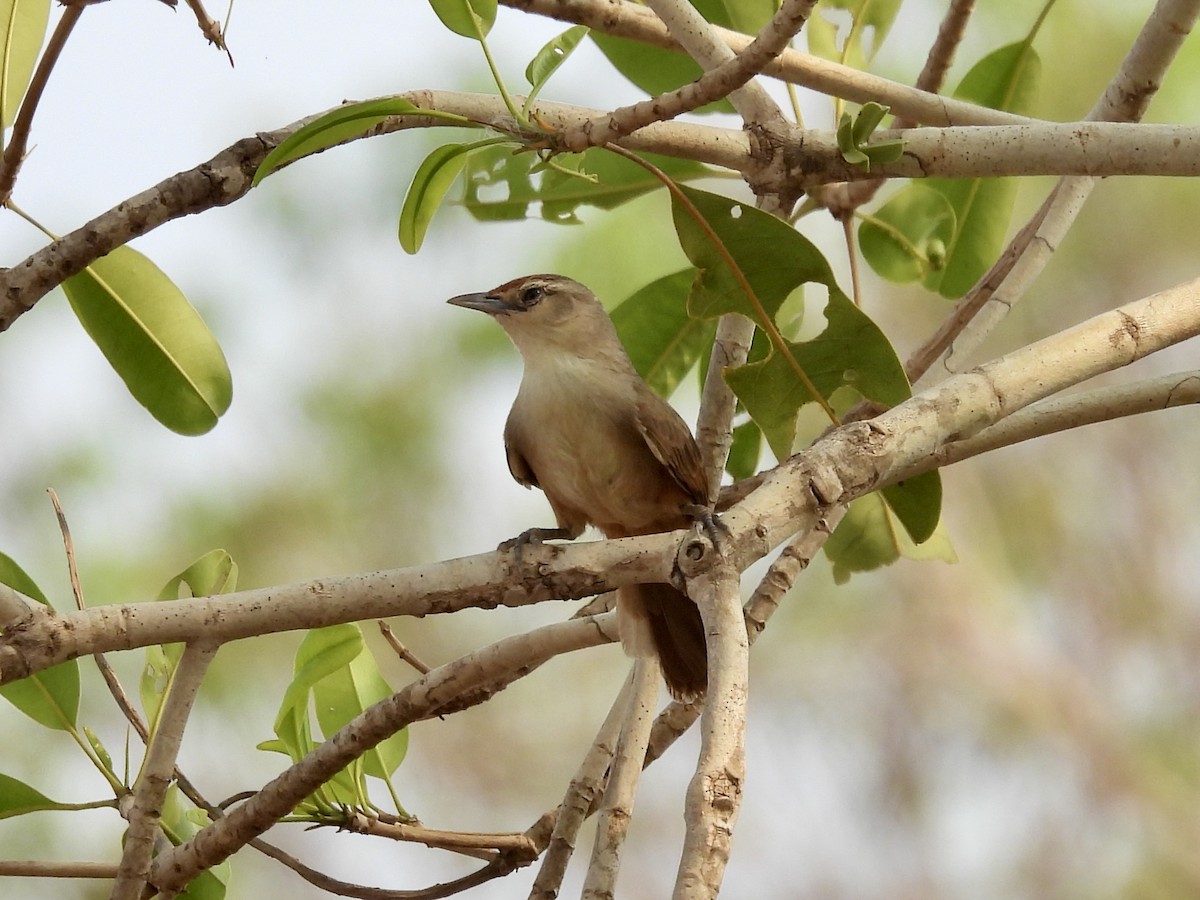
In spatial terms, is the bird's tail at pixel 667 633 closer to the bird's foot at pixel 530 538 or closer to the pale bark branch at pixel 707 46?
the bird's foot at pixel 530 538

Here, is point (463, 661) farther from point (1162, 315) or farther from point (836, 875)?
point (836, 875)

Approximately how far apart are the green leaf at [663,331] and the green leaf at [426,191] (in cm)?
124

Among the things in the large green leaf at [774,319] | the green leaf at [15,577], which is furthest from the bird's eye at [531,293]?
the green leaf at [15,577]

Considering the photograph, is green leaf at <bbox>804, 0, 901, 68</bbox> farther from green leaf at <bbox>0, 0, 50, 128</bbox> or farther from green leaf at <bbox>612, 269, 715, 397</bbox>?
green leaf at <bbox>0, 0, 50, 128</bbox>

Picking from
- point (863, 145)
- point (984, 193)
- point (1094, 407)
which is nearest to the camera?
point (863, 145)

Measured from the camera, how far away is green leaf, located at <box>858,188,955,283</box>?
11.7 feet

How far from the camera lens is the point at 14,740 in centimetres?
681

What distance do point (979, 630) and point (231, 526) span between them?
497 centimetres

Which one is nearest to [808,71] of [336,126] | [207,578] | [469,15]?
[469,15]

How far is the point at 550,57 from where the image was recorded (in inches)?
86.7

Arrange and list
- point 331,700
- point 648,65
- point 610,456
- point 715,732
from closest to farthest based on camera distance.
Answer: point 715,732 < point 331,700 < point 610,456 < point 648,65

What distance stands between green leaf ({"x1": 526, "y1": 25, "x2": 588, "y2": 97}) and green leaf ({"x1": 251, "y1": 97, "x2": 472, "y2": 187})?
0.44 ft

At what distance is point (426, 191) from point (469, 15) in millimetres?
311

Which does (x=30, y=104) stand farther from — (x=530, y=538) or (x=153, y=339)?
(x=530, y=538)
